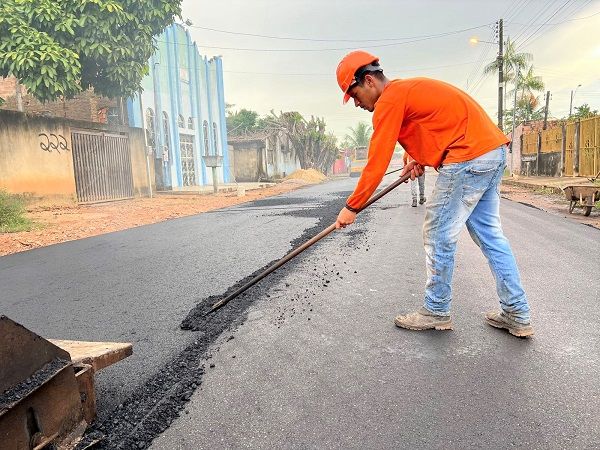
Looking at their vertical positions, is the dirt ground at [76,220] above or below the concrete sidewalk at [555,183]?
below

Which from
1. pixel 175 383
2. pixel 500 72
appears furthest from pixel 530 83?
pixel 175 383

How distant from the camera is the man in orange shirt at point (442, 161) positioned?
8.52 feet

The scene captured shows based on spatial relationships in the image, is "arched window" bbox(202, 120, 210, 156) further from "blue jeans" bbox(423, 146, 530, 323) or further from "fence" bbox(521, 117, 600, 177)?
"blue jeans" bbox(423, 146, 530, 323)

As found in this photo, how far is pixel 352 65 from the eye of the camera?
2637 mm

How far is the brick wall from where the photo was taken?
59.7ft

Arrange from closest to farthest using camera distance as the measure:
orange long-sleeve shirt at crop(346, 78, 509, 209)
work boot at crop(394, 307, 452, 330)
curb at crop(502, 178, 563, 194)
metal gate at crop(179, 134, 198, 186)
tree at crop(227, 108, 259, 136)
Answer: orange long-sleeve shirt at crop(346, 78, 509, 209)
work boot at crop(394, 307, 452, 330)
curb at crop(502, 178, 563, 194)
metal gate at crop(179, 134, 198, 186)
tree at crop(227, 108, 259, 136)

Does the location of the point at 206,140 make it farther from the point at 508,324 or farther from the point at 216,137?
the point at 508,324

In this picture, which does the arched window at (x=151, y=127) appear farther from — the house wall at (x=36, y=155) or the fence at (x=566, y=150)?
the fence at (x=566, y=150)

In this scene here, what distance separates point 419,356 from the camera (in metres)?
2.47

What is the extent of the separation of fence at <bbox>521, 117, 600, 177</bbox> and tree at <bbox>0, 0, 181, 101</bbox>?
47.9 feet

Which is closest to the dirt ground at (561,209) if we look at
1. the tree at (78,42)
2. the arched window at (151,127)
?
the tree at (78,42)

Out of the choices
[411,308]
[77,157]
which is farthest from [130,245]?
[77,157]

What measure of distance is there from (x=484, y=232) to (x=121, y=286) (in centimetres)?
320

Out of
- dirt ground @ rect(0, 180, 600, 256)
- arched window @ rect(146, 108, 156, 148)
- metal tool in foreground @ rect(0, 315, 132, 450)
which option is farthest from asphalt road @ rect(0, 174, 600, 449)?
arched window @ rect(146, 108, 156, 148)
